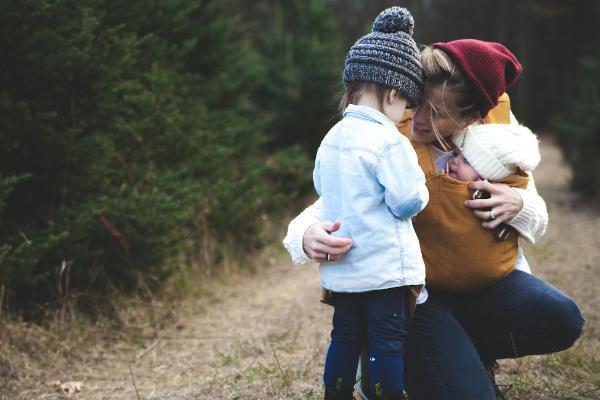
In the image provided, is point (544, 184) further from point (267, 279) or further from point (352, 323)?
point (352, 323)

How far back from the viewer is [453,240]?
2465mm

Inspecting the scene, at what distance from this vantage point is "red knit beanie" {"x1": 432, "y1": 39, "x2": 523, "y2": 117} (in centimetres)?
238

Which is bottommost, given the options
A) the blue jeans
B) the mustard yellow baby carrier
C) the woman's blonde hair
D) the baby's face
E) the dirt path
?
the dirt path

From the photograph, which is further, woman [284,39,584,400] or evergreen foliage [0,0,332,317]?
evergreen foliage [0,0,332,317]

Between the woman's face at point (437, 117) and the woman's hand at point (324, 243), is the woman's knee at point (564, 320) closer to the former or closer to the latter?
the woman's face at point (437, 117)

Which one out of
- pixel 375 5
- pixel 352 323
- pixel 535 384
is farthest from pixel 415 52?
pixel 375 5

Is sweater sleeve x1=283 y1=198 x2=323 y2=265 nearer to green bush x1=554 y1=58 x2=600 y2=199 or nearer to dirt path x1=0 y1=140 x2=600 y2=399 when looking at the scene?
dirt path x1=0 y1=140 x2=600 y2=399

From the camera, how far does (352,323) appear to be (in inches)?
91.8

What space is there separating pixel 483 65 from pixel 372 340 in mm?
1153

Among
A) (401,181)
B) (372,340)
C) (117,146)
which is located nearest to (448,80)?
(401,181)

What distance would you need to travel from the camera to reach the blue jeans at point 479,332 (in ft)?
7.75

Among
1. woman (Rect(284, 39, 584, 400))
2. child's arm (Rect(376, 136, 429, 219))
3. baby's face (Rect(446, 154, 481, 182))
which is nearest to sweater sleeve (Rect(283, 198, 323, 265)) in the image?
woman (Rect(284, 39, 584, 400))

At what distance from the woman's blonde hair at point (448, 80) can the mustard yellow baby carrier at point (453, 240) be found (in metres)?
0.21

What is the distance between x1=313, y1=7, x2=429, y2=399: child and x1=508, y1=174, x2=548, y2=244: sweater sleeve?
51 centimetres
